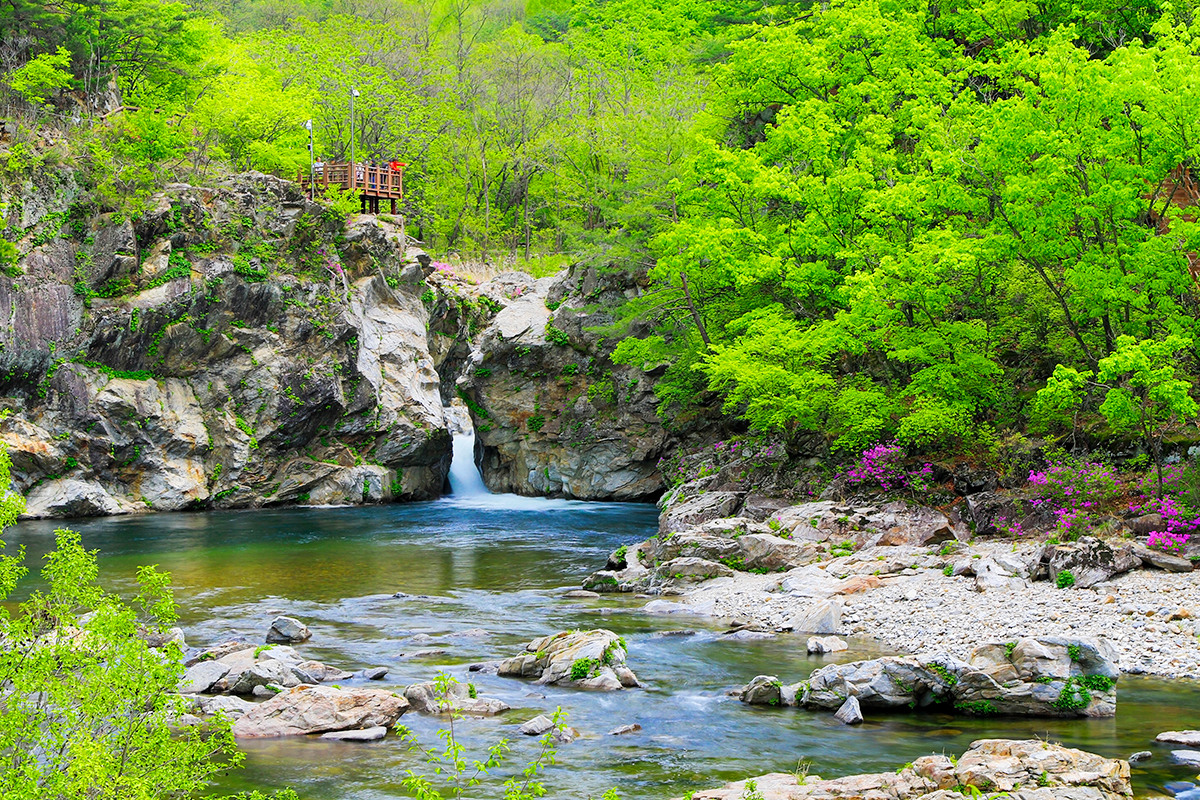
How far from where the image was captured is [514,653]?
1546cm

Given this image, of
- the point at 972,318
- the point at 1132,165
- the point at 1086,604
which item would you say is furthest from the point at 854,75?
the point at 1086,604

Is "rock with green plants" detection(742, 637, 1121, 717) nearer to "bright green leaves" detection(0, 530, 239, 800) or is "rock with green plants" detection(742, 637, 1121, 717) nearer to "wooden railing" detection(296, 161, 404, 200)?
"bright green leaves" detection(0, 530, 239, 800)

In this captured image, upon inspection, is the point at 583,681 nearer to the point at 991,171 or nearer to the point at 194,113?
the point at 991,171

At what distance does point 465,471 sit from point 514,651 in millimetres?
31033

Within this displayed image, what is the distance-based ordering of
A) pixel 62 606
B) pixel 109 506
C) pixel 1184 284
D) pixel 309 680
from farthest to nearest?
pixel 109 506 → pixel 1184 284 → pixel 309 680 → pixel 62 606

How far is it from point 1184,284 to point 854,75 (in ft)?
51.1

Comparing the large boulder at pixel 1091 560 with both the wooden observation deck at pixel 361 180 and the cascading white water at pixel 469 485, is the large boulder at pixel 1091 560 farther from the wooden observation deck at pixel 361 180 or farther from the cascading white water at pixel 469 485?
the wooden observation deck at pixel 361 180

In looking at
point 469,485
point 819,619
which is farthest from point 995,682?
point 469,485

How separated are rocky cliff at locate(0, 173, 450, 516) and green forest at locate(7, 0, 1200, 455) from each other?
2662mm

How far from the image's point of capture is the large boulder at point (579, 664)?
13.7 meters

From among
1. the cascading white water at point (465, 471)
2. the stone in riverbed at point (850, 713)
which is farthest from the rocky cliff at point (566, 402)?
the stone in riverbed at point (850, 713)

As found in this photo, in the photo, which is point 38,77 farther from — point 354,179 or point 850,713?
point 850,713

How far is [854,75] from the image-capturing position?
103 ft

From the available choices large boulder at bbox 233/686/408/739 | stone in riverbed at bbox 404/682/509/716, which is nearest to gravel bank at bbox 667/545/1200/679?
stone in riverbed at bbox 404/682/509/716
